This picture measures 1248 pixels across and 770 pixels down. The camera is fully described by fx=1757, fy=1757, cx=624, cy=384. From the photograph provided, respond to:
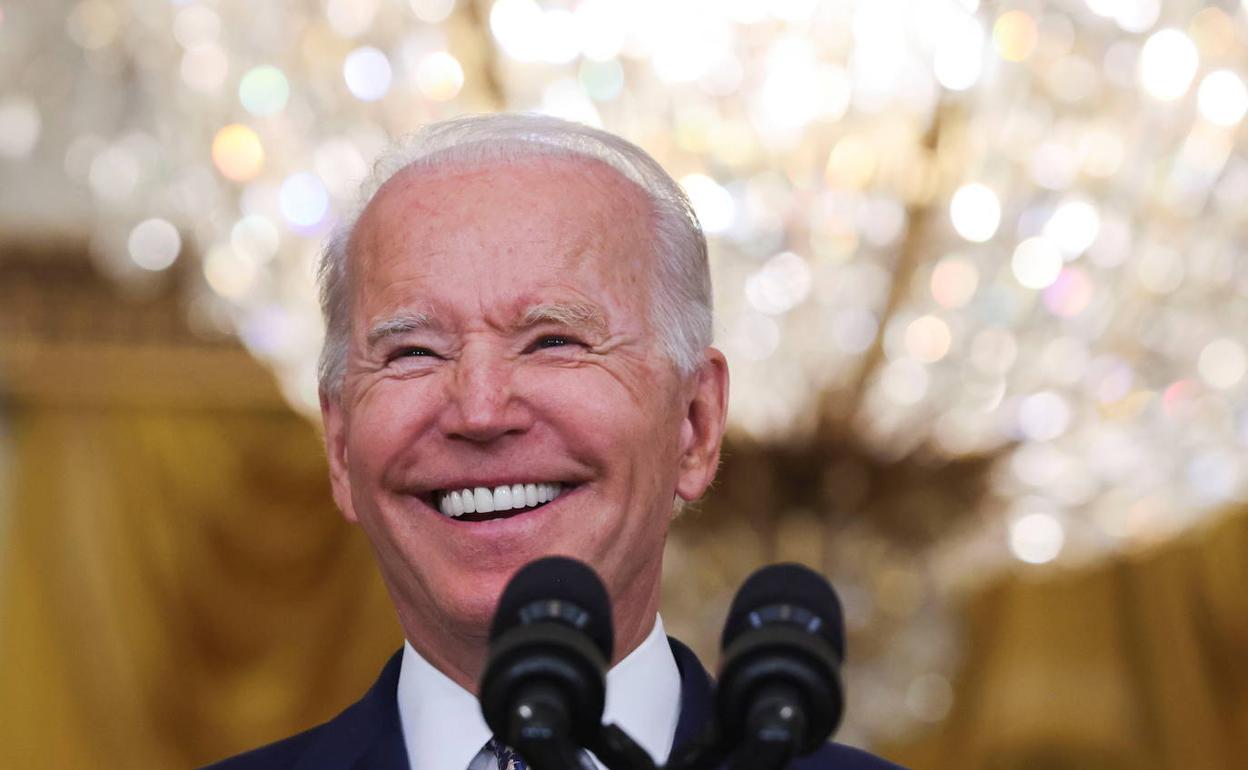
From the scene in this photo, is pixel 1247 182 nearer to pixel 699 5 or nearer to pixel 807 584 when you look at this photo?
pixel 699 5

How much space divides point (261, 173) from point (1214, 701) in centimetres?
352

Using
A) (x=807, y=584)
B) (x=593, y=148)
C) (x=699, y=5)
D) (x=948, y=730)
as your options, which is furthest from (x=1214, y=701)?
(x=807, y=584)

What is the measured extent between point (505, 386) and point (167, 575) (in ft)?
11.5

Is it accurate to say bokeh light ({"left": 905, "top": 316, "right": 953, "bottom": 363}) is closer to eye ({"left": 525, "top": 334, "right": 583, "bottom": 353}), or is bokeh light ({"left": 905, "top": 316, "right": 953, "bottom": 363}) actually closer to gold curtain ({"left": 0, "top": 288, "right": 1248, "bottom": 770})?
eye ({"left": 525, "top": 334, "right": 583, "bottom": 353})

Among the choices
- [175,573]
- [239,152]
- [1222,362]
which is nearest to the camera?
[239,152]

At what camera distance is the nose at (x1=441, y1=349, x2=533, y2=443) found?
126 centimetres

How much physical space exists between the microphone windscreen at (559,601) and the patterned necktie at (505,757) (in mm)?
401

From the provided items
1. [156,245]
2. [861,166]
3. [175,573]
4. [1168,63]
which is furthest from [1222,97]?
[175,573]

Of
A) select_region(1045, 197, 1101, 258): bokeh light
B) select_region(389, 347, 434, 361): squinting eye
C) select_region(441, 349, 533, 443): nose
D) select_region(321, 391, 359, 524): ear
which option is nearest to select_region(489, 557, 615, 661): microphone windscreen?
select_region(441, 349, 533, 443): nose

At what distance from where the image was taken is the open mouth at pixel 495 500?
1288 millimetres

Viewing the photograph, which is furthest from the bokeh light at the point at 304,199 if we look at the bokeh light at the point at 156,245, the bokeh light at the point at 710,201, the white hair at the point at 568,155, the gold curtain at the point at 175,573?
the gold curtain at the point at 175,573

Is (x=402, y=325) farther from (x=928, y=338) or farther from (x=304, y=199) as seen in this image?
(x=928, y=338)

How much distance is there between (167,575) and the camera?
4.59m

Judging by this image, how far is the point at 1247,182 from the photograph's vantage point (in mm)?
2447
